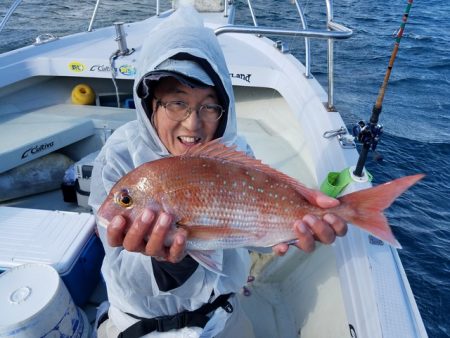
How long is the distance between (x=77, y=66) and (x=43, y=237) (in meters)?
2.91

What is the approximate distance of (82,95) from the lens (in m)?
4.86

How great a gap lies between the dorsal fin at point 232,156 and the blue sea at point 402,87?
4.69 ft

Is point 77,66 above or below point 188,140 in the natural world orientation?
below

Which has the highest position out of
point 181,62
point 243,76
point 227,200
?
point 181,62

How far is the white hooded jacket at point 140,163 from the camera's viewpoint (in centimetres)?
167

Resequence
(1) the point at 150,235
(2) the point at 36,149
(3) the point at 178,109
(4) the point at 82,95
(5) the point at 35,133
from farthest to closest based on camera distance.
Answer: (4) the point at 82,95, (5) the point at 35,133, (2) the point at 36,149, (3) the point at 178,109, (1) the point at 150,235

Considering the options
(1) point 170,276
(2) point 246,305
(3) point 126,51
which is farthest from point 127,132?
(3) point 126,51

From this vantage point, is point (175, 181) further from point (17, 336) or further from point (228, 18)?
point (228, 18)

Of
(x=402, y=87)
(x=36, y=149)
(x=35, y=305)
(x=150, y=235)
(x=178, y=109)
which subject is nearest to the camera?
(x=150, y=235)

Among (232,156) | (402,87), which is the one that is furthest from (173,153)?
(402,87)

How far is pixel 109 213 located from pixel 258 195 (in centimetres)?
65

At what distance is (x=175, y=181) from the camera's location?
4.81 ft

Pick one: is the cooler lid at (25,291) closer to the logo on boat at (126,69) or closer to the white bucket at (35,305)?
the white bucket at (35,305)

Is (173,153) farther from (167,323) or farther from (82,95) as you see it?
(82,95)
